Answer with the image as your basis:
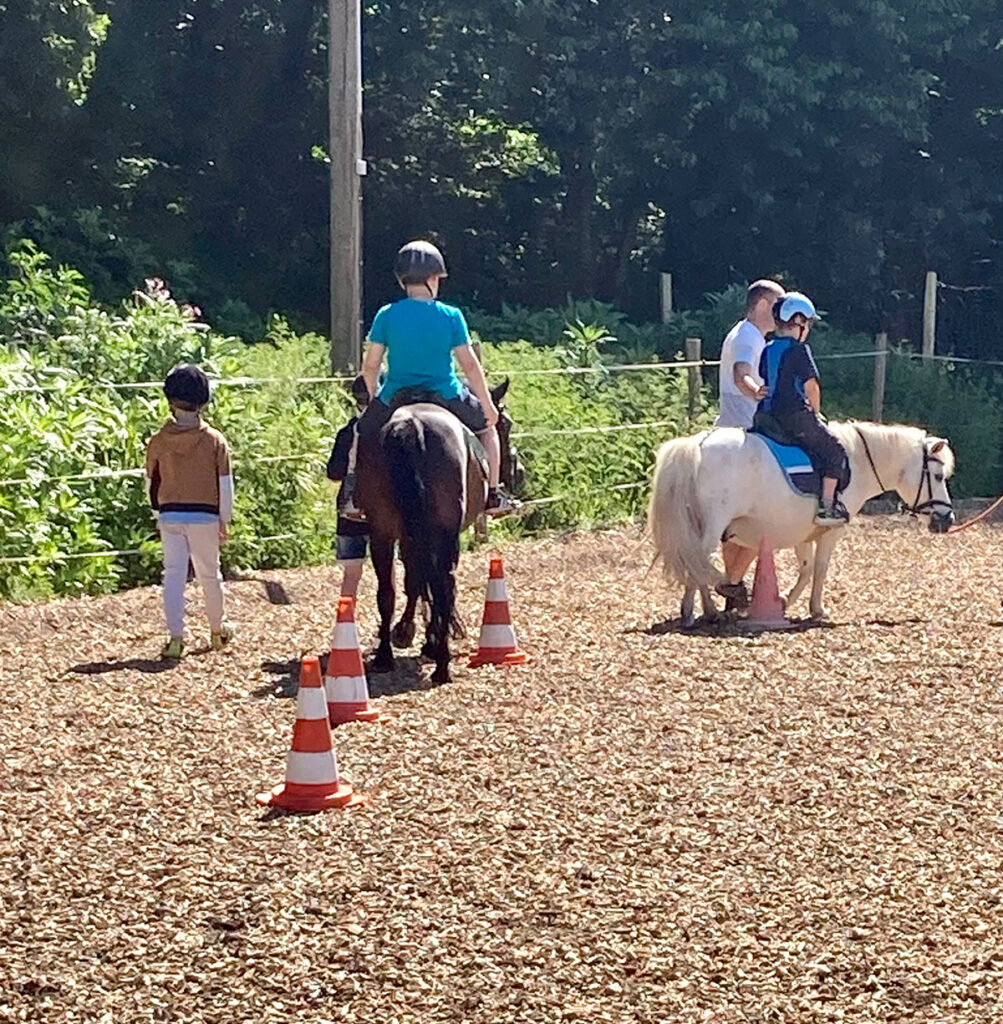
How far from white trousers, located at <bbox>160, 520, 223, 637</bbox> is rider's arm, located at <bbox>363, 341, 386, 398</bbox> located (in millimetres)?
1151

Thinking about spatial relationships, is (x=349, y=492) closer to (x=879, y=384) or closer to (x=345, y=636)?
(x=345, y=636)

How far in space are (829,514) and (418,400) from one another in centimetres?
283

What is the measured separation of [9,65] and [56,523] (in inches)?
557

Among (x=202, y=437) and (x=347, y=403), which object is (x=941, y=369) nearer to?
(x=347, y=403)

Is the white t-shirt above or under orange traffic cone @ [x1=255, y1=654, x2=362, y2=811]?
above

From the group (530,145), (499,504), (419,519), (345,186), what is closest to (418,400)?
(419,519)

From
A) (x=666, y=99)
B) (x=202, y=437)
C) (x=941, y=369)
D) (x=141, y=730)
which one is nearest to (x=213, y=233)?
(x=666, y=99)

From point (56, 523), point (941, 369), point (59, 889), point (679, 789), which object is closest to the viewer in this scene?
point (59, 889)

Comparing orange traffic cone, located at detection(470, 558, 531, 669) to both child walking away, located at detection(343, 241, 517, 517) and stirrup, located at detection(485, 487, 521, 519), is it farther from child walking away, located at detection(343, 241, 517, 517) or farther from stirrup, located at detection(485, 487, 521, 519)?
child walking away, located at detection(343, 241, 517, 517)

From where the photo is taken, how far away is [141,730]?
7.86 m

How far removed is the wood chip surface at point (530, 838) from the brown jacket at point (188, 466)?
0.81 meters

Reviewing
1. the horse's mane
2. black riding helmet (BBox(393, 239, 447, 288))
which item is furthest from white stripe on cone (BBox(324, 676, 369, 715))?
the horse's mane

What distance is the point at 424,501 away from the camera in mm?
8633

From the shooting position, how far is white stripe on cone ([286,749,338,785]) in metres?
6.42
